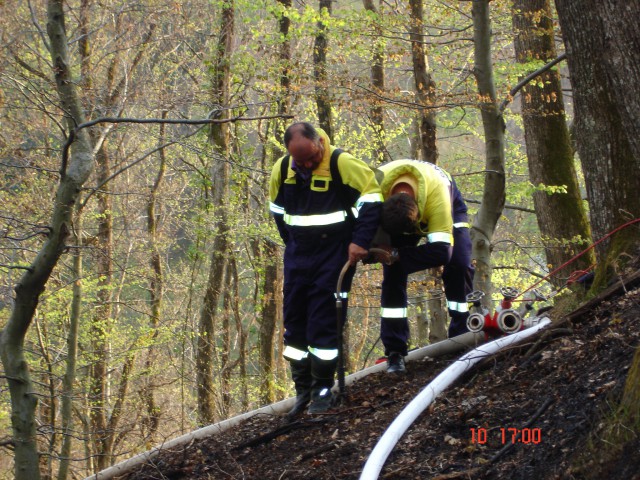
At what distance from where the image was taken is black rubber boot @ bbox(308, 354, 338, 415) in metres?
5.55

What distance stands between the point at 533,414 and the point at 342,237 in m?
2.24

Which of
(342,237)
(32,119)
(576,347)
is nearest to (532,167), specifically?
(342,237)

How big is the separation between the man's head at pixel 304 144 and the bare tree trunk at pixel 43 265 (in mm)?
1672

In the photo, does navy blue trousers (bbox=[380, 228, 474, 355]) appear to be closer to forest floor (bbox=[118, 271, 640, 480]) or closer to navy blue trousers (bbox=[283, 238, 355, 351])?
forest floor (bbox=[118, 271, 640, 480])

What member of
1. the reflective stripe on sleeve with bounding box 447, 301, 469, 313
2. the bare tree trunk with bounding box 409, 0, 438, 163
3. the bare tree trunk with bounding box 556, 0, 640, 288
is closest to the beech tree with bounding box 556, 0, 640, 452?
the bare tree trunk with bounding box 556, 0, 640, 288

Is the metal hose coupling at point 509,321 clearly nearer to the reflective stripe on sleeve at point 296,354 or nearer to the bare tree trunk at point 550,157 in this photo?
the reflective stripe on sleeve at point 296,354

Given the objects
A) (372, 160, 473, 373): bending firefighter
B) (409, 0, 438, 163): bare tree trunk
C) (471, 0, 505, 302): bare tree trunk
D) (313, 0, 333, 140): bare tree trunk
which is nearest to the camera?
(372, 160, 473, 373): bending firefighter

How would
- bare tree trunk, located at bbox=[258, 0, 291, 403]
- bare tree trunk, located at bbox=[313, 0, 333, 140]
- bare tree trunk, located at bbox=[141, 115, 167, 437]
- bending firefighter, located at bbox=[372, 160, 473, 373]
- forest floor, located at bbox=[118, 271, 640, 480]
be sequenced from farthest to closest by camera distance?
bare tree trunk, located at bbox=[141, 115, 167, 437] → bare tree trunk, located at bbox=[258, 0, 291, 403] → bare tree trunk, located at bbox=[313, 0, 333, 140] → bending firefighter, located at bbox=[372, 160, 473, 373] → forest floor, located at bbox=[118, 271, 640, 480]

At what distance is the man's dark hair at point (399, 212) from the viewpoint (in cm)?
538

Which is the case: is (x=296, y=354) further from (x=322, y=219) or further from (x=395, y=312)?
(x=322, y=219)

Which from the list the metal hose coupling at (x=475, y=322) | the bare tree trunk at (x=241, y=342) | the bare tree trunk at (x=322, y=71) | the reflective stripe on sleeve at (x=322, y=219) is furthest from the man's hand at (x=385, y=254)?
the bare tree trunk at (x=241, y=342)

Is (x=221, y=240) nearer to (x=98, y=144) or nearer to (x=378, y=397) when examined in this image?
(x=98, y=144)

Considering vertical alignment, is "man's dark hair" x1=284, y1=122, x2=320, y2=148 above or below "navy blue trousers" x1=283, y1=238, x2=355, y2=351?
above

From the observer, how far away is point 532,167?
1062 cm
